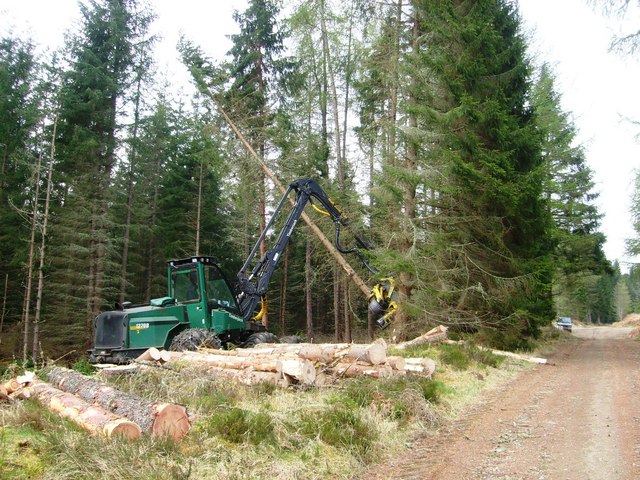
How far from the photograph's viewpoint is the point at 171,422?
497 centimetres

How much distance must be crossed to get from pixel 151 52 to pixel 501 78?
17748mm

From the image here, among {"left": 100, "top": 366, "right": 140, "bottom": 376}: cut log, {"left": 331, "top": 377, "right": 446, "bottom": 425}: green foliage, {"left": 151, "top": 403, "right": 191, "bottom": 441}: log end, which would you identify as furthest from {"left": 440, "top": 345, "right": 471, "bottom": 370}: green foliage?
{"left": 151, "top": 403, "right": 191, "bottom": 441}: log end

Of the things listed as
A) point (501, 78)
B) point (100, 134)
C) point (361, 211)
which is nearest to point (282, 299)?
point (361, 211)

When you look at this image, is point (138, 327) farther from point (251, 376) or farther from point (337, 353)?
point (337, 353)

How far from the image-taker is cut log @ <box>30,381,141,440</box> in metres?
4.68

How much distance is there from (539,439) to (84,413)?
5.37 meters

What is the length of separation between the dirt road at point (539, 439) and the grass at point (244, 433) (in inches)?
16.9

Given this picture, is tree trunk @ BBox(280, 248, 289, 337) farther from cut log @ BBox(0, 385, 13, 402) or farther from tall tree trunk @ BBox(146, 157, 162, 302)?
cut log @ BBox(0, 385, 13, 402)

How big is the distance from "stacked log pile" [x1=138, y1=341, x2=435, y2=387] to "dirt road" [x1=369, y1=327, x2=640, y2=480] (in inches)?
67.2

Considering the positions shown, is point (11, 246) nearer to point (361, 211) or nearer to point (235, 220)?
point (235, 220)

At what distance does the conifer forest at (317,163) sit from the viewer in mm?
14344

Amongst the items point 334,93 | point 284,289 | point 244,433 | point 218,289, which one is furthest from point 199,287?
point 284,289

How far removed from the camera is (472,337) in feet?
47.9

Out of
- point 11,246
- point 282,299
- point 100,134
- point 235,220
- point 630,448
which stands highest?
point 100,134
